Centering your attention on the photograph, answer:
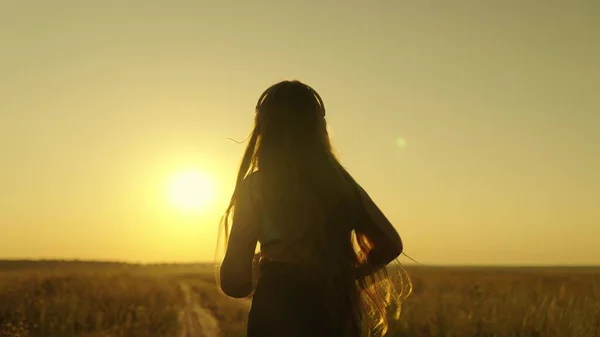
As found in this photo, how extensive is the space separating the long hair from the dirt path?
11096mm

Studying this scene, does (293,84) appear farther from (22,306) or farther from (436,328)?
(22,306)

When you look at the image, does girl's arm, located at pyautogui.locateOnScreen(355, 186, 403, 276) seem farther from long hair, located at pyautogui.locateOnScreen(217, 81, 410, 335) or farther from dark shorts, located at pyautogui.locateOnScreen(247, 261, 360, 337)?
dark shorts, located at pyautogui.locateOnScreen(247, 261, 360, 337)

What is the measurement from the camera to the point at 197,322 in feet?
56.5

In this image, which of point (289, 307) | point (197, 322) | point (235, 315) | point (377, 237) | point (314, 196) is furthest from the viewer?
point (235, 315)

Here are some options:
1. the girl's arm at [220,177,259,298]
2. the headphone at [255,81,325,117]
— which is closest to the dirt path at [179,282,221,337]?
the headphone at [255,81,325,117]

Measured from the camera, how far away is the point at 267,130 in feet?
11.6

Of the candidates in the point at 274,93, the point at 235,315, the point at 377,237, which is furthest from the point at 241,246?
the point at 235,315

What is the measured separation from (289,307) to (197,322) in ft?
47.2

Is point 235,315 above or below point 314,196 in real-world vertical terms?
below

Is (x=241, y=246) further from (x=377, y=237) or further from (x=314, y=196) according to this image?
(x=377, y=237)

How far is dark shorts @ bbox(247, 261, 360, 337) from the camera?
10.4 ft

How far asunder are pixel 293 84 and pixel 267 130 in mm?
260

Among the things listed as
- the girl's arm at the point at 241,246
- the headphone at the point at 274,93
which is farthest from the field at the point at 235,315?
the girl's arm at the point at 241,246

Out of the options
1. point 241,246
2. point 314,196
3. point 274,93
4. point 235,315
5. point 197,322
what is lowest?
point 235,315
